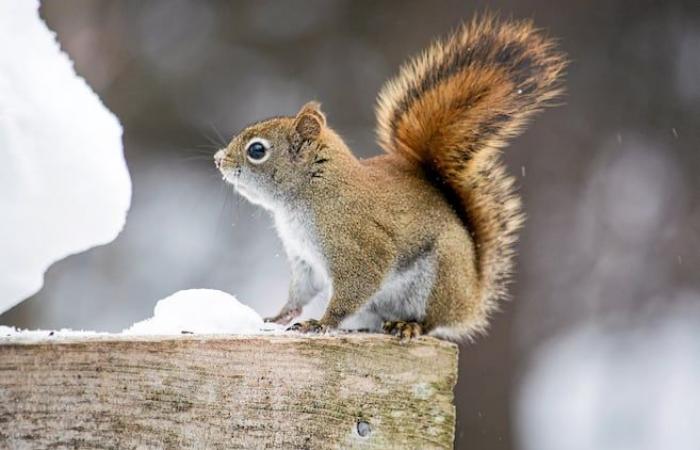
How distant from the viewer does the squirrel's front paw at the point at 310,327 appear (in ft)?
5.83

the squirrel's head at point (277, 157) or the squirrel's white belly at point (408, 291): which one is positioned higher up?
the squirrel's head at point (277, 157)

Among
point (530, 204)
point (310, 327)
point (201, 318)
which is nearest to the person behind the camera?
point (201, 318)

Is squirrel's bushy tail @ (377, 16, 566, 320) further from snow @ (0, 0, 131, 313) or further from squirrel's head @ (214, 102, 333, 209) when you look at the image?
snow @ (0, 0, 131, 313)

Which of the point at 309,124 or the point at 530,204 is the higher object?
the point at 530,204

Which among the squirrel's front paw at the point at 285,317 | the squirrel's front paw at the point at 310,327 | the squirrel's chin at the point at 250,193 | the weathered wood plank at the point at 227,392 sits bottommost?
the weathered wood plank at the point at 227,392

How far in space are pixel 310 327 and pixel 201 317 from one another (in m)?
0.22

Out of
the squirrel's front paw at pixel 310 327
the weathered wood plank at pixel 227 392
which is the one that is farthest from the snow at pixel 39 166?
the squirrel's front paw at pixel 310 327

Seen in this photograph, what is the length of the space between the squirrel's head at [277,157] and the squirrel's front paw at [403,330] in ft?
1.29

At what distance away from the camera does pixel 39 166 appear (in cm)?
139

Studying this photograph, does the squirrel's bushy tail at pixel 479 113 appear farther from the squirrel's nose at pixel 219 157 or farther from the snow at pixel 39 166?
the snow at pixel 39 166

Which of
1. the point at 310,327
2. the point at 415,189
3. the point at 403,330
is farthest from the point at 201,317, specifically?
the point at 415,189

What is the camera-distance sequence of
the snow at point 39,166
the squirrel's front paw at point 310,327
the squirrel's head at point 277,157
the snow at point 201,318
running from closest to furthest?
the snow at point 39,166, the snow at point 201,318, the squirrel's front paw at point 310,327, the squirrel's head at point 277,157

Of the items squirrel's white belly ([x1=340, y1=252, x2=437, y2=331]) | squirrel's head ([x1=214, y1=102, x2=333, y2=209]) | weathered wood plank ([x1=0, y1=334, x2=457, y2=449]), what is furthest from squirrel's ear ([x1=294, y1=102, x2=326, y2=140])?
weathered wood plank ([x1=0, y1=334, x2=457, y2=449])

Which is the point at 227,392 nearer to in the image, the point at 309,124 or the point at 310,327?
the point at 310,327
